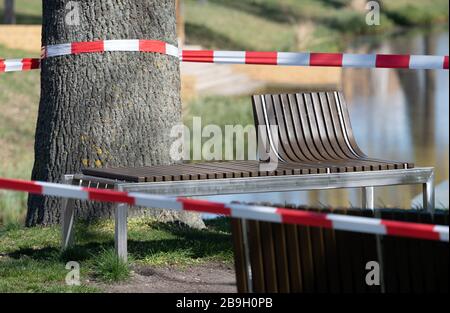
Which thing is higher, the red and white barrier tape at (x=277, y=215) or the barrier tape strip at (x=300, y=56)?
the barrier tape strip at (x=300, y=56)

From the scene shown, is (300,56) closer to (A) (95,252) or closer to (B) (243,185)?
(B) (243,185)

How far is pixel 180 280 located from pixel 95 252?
0.79 metres

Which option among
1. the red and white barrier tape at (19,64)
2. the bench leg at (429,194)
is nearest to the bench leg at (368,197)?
the bench leg at (429,194)

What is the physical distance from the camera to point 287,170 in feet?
23.7

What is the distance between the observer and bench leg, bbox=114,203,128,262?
6633mm

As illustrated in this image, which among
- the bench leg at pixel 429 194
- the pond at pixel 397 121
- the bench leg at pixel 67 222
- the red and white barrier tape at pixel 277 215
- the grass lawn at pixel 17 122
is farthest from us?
the grass lawn at pixel 17 122

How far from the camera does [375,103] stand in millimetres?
22578

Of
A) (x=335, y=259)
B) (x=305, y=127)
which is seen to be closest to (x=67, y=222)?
(x=305, y=127)

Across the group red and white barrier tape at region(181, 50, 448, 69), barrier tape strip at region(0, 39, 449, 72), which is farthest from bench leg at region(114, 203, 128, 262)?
red and white barrier tape at region(181, 50, 448, 69)

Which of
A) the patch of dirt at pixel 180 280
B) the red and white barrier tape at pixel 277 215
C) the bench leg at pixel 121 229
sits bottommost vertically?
the patch of dirt at pixel 180 280

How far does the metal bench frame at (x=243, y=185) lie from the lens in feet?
22.0

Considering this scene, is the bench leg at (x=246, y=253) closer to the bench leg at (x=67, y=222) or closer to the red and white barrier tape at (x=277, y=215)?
the red and white barrier tape at (x=277, y=215)

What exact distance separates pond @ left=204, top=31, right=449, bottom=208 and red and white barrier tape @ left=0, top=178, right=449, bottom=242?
155 inches

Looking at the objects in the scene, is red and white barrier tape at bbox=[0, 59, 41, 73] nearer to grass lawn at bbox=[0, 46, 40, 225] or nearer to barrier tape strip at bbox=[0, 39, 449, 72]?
barrier tape strip at bbox=[0, 39, 449, 72]
